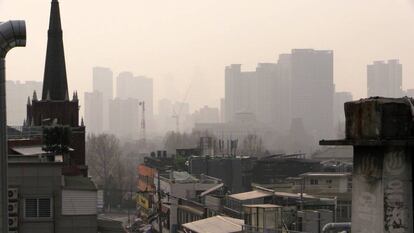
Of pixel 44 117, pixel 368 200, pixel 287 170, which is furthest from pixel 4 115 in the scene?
pixel 287 170

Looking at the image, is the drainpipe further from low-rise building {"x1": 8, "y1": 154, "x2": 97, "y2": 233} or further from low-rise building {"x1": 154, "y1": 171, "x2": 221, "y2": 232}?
low-rise building {"x1": 154, "y1": 171, "x2": 221, "y2": 232}

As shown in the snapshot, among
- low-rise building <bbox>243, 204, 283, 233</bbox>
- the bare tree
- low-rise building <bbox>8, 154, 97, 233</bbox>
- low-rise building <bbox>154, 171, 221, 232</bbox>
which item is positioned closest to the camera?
low-rise building <bbox>8, 154, 97, 233</bbox>

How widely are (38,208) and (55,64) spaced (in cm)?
2757

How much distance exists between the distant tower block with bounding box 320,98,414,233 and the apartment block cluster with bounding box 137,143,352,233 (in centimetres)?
1760

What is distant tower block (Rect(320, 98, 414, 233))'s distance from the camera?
255 inches

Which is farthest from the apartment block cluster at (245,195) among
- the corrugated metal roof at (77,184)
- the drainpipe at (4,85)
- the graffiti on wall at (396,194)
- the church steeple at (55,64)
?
the graffiti on wall at (396,194)

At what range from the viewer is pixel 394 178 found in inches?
257

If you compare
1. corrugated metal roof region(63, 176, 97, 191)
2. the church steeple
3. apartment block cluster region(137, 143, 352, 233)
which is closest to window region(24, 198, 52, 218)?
corrugated metal roof region(63, 176, 97, 191)

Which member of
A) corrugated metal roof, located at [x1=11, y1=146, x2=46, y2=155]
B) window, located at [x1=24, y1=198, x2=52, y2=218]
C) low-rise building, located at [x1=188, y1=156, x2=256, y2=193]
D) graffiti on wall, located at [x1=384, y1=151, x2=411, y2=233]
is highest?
graffiti on wall, located at [x1=384, y1=151, x2=411, y2=233]

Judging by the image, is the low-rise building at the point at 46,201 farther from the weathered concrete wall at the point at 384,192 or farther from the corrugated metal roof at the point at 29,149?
the weathered concrete wall at the point at 384,192

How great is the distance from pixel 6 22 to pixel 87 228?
777 centimetres

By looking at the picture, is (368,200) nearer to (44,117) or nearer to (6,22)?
(6,22)

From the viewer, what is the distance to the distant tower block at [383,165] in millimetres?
6484

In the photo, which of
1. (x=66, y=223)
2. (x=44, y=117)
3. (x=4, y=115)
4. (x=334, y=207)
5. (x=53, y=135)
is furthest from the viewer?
(x=44, y=117)
